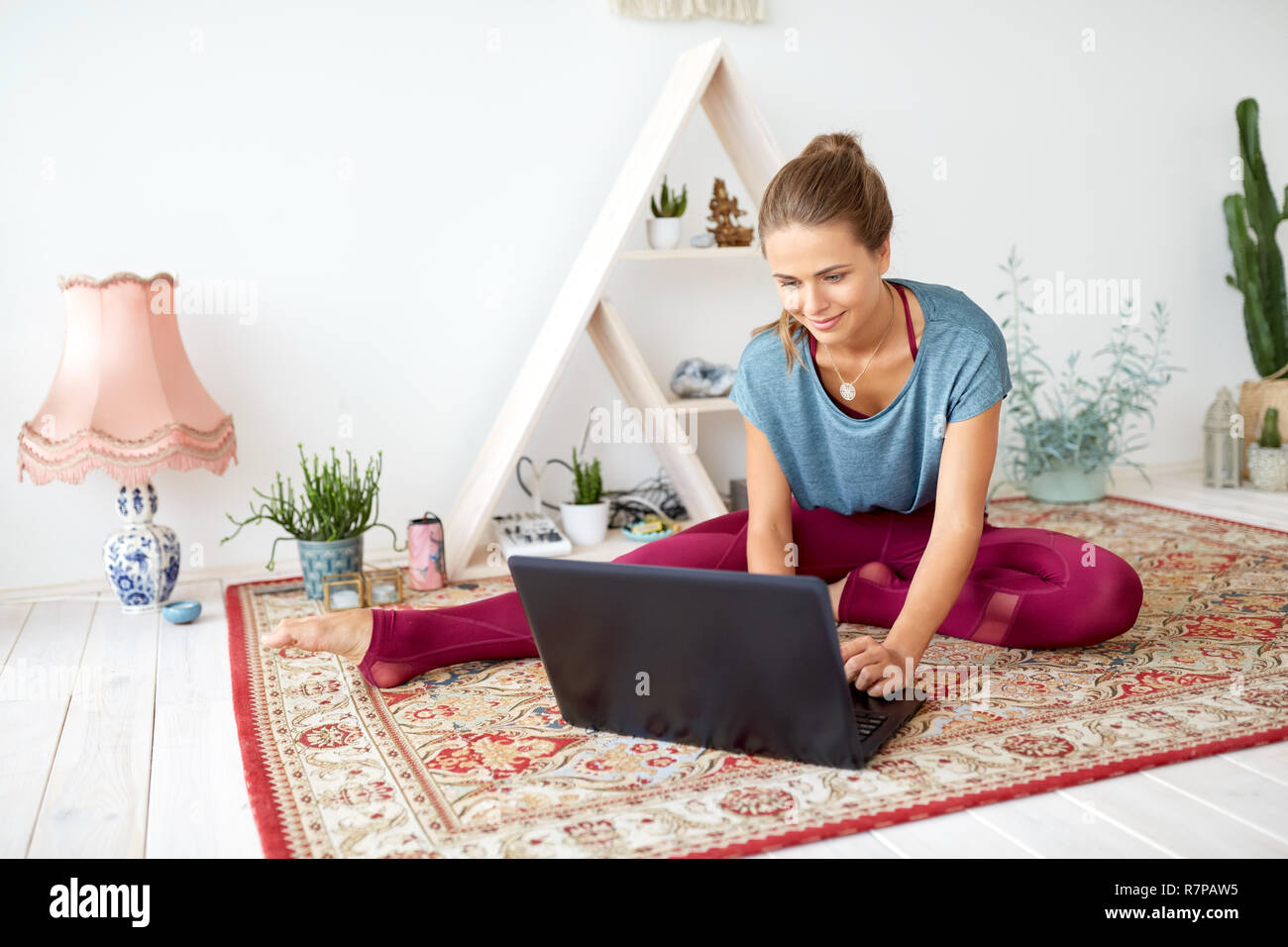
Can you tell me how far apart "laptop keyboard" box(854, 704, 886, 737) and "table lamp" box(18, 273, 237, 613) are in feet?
5.15

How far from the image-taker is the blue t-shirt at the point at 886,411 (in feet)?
5.63

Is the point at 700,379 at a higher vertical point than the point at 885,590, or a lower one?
higher

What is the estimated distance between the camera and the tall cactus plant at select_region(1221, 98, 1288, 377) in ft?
12.5

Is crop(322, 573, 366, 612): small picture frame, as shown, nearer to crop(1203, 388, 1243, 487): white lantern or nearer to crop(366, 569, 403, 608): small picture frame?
crop(366, 569, 403, 608): small picture frame

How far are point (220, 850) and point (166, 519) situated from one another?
164 centimetres

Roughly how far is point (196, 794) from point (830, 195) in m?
1.17

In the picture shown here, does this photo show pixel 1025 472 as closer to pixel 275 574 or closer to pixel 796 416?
pixel 796 416

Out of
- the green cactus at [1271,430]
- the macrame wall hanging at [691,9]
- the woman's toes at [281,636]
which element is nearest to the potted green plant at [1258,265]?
the green cactus at [1271,430]

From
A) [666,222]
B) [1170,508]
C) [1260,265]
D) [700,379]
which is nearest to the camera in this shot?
[666,222]

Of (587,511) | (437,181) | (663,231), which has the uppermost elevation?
(437,181)

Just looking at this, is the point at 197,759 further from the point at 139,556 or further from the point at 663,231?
the point at 663,231

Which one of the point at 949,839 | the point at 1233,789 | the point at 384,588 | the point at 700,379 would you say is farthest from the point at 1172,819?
the point at 700,379

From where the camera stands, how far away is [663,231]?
295 cm
